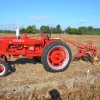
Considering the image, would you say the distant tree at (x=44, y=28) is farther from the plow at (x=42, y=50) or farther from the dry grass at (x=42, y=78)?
the dry grass at (x=42, y=78)

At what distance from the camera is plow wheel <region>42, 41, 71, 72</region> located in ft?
24.5

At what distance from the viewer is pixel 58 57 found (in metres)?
7.93

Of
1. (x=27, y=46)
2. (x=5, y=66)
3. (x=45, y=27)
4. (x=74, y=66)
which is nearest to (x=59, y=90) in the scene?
(x=5, y=66)

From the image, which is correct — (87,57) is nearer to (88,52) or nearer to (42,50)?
(88,52)

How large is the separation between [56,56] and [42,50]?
0.51 meters

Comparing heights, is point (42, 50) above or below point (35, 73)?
above

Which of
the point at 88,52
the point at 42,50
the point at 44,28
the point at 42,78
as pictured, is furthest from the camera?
the point at 88,52

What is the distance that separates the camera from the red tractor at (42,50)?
7453 mm

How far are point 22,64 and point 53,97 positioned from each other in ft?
11.3

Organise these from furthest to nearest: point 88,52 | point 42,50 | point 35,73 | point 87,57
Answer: point 87,57 → point 88,52 → point 42,50 → point 35,73

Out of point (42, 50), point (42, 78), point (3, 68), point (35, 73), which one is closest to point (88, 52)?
point (42, 50)

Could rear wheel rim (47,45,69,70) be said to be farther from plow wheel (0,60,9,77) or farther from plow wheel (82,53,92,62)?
plow wheel (82,53,92,62)

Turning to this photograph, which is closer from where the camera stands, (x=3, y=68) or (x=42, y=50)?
(x=3, y=68)

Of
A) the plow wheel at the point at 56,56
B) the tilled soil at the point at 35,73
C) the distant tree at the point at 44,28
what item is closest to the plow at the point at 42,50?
the plow wheel at the point at 56,56
